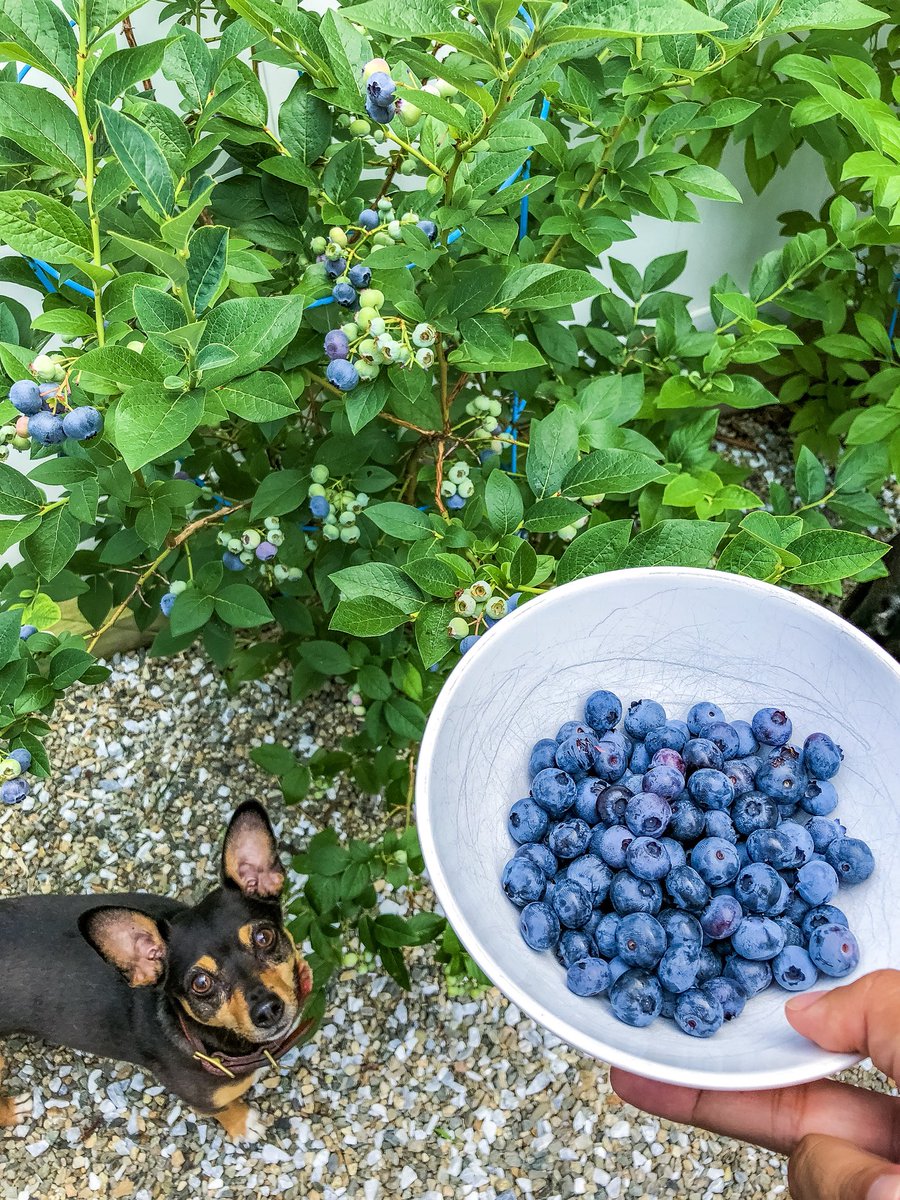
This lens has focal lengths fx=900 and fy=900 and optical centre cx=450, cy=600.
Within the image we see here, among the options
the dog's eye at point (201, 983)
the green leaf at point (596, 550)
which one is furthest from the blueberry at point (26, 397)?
the dog's eye at point (201, 983)

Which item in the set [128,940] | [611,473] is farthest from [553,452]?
[128,940]

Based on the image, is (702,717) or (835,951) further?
(702,717)

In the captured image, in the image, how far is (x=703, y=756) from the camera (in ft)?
3.03

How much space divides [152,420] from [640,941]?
24.7 inches

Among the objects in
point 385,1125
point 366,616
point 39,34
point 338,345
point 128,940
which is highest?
point 39,34

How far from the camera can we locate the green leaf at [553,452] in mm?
957

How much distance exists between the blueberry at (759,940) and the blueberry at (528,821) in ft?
0.70

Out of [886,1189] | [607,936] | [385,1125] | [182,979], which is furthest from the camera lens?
[385,1125]

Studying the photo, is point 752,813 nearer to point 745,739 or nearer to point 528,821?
point 745,739

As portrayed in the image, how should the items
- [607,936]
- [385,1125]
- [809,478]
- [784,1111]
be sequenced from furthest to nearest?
[385,1125]
[809,478]
[784,1111]
[607,936]

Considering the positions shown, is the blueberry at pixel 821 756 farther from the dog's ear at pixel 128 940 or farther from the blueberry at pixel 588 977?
the dog's ear at pixel 128 940

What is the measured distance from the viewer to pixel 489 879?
2.88 feet

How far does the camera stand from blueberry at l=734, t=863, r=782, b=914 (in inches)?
33.9

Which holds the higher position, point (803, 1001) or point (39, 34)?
point (39, 34)
